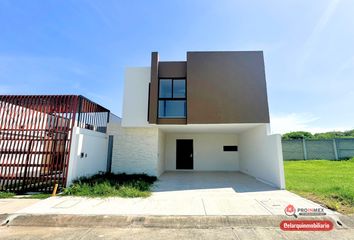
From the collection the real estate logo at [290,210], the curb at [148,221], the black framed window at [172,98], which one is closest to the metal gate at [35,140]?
the curb at [148,221]

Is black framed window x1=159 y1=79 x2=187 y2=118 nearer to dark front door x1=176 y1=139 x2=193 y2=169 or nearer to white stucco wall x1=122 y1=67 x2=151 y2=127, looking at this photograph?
white stucco wall x1=122 y1=67 x2=151 y2=127

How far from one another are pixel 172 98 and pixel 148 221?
575 cm

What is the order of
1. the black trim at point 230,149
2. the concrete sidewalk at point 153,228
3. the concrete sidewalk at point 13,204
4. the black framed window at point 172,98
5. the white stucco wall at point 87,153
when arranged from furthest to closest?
1. the black trim at point 230,149
2. the black framed window at point 172,98
3. the white stucco wall at point 87,153
4. the concrete sidewalk at point 13,204
5. the concrete sidewalk at point 153,228

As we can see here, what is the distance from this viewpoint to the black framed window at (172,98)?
27.5ft

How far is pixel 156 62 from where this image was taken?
27.6ft

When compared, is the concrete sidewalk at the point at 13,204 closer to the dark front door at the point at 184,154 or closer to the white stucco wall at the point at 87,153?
the white stucco wall at the point at 87,153

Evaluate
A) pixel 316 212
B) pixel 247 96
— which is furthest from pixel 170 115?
pixel 316 212

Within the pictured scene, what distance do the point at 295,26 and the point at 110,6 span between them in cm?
739

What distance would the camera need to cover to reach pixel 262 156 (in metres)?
8.40

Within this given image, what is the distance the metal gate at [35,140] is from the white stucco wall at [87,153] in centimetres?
21

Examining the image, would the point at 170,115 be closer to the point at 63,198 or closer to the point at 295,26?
the point at 63,198

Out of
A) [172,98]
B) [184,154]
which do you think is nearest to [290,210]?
[172,98]

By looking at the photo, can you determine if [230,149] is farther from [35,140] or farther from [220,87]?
[35,140]

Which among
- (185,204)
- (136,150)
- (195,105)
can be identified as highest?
(195,105)
